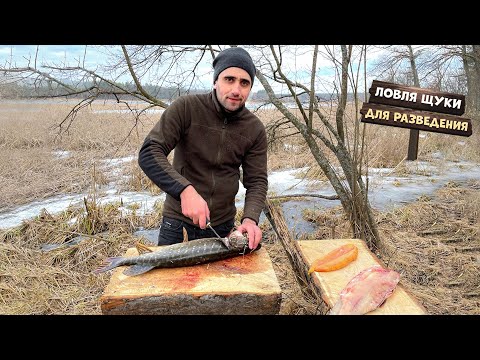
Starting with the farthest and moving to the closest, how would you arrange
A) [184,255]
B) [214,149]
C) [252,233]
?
[214,149] → [252,233] → [184,255]

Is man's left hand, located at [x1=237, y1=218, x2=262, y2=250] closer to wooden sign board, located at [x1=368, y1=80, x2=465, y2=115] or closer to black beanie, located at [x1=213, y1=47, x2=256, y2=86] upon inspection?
black beanie, located at [x1=213, y1=47, x2=256, y2=86]

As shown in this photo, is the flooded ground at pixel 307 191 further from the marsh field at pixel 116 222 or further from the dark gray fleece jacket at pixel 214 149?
the dark gray fleece jacket at pixel 214 149

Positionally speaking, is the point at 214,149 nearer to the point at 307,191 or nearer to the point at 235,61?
the point at 235,61

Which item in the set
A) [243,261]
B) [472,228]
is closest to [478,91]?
[472,228]

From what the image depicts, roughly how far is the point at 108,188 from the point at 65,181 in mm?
876

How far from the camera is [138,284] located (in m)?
1.92

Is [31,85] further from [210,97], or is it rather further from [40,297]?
[210,97]

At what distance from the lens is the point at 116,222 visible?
4965 mm

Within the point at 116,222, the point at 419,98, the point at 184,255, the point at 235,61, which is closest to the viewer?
the point at 184,255

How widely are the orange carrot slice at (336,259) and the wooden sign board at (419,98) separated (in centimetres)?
128

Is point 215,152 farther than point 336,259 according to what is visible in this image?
Yes

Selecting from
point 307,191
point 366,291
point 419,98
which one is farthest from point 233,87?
point 307,191

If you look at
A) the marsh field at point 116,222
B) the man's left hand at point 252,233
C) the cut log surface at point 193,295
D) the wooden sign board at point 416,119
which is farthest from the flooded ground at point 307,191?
the cut log surface at point 193,295

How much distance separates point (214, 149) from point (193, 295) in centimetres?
105
